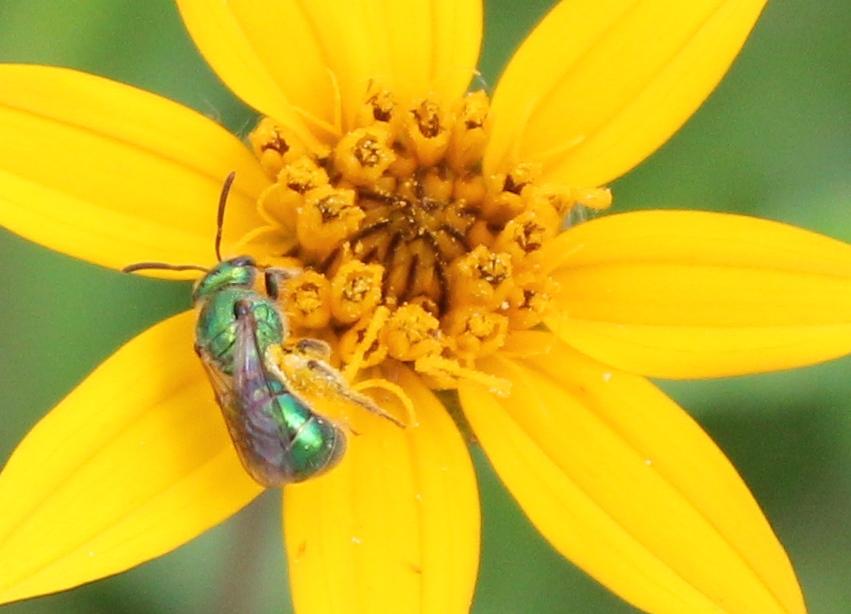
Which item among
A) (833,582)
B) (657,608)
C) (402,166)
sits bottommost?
(833,582)

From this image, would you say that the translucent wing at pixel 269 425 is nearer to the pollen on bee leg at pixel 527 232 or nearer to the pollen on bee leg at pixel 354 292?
the pollen on bee leg at pixel 354 292

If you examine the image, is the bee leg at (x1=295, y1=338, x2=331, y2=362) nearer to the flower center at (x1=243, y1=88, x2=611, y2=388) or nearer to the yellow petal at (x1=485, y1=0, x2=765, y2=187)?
the flower center at (x1=243, y1=88, x2=611, y2=388)

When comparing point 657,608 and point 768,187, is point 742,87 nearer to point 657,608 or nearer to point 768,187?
point 768,187

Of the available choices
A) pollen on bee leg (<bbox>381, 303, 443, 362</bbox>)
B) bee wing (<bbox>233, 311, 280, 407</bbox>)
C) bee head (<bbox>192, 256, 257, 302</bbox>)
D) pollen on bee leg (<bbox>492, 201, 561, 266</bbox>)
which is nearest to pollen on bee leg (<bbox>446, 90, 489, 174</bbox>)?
pollen on bee leg (<bbox>492, 201, 561, 266</bbox>)

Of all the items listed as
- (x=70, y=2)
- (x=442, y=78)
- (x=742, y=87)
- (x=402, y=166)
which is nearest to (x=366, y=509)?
(x=402, y=166)

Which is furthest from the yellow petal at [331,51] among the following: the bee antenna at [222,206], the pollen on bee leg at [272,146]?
the bee antenna at [222,206]

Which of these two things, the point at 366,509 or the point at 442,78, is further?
the point at 442,78
